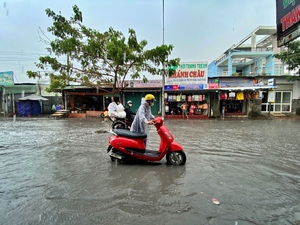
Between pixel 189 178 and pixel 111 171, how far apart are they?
1.62 m

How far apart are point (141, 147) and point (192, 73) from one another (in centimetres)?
1335

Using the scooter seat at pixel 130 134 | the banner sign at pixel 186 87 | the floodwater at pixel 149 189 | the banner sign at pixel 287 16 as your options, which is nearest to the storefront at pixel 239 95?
the banner sign at pixel 186 87

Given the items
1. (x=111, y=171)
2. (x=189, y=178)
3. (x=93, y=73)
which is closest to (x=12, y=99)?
(x=93, y=73)

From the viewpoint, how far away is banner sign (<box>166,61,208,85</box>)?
16391 mm

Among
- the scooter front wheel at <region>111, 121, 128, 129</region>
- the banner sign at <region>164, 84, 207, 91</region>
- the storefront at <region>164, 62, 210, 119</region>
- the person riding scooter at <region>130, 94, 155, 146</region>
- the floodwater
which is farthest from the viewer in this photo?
the storefront at <region>164, 62, 210, 119</region>

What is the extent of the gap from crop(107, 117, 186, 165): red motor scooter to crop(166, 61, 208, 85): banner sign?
1279cm

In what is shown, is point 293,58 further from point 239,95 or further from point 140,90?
point 140,90

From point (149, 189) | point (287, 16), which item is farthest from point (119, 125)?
point (287, 16)

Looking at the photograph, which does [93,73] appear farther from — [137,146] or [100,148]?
[137,146]

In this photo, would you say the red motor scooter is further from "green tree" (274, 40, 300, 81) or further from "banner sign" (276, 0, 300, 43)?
"green tree" (274, 40, 300, 81)

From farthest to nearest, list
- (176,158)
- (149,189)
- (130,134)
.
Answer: (176,158)
(130,134)
(149,189)

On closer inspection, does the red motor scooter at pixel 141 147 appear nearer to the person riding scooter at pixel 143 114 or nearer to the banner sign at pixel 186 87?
the person riding scooter at pixel 143 114

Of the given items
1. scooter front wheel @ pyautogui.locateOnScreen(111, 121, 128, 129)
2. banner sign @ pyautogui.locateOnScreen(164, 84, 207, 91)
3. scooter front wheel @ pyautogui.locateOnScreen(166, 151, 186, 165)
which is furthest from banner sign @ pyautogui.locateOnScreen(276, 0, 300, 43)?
banner sign @ pyautogui.locateOnScreen(164, 84, 207, 91)

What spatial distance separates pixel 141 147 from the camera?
14.3 ft
